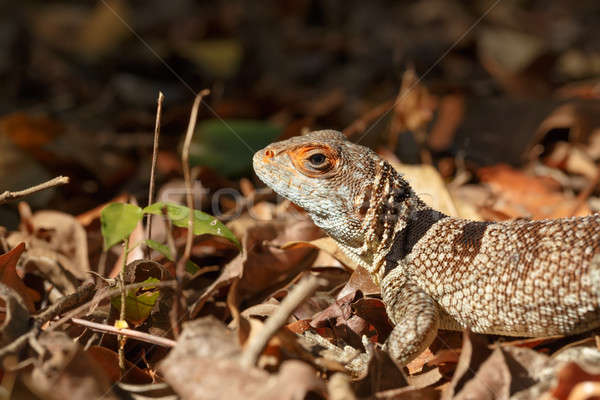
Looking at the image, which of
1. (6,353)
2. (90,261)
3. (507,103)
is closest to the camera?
(6,353)

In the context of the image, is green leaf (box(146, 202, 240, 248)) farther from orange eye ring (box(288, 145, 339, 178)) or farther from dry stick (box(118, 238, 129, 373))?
orange eye ring (box(288, 145, 339, 178))

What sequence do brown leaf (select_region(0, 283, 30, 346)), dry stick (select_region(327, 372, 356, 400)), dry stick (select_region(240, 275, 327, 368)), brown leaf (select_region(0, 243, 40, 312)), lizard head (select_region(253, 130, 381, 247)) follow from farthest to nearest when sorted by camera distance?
lizard head (select_region(253, 130, 381, 247)), brown leaf (select_region(0, 243, 40, 312)), brown leaf (select_region(0, 283, 30, 346)), dry stick (select_region(327, 372, 356, 400)), dry stick (select_region(240, 275, 327, 368))

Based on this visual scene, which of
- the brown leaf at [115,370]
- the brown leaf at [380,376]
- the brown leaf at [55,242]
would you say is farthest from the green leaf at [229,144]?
the brown leaf at [380,376]

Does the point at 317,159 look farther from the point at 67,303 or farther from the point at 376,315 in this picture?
the point at 67,303

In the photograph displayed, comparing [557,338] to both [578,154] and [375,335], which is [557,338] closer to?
[375,335]

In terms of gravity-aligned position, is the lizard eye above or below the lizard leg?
above

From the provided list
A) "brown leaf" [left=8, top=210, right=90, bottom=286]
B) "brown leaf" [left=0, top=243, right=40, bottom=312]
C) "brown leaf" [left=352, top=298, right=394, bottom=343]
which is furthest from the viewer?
"brown leaf" [left=8, top=210, right=90, bottom=286]

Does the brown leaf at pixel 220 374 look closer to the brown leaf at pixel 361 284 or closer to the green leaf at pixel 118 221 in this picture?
the green leaf at pixel 118 221

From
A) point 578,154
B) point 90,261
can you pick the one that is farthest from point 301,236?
point 578,154

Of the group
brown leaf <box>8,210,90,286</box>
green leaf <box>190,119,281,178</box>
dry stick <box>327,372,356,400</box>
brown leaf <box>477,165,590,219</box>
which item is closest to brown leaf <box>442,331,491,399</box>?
dry stick <box>327,372,356,400</box>
